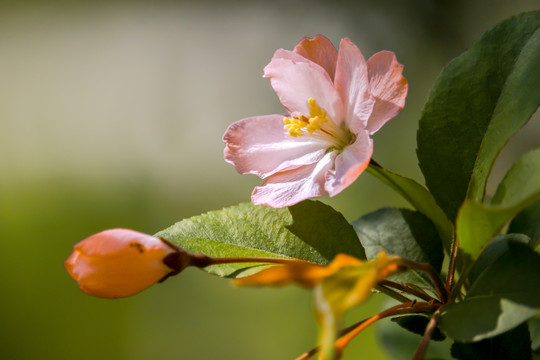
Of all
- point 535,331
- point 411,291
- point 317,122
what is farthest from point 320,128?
point 535,331

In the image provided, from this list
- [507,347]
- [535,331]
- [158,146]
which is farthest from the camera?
[158,146]

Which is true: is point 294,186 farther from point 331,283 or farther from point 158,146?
point 158,146

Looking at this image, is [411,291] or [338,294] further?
[411,291]

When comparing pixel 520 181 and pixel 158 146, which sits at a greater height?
pixel 520 181

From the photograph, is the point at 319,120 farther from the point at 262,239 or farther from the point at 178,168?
the point at 178,168

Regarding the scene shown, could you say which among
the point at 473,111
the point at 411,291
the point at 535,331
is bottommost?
the point at 535,331

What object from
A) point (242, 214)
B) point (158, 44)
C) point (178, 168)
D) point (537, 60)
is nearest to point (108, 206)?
point (178, 168)

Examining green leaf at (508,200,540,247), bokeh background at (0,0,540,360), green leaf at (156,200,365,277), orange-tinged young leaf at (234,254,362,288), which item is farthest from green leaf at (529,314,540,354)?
bokeh background at (0,0,540,360)
